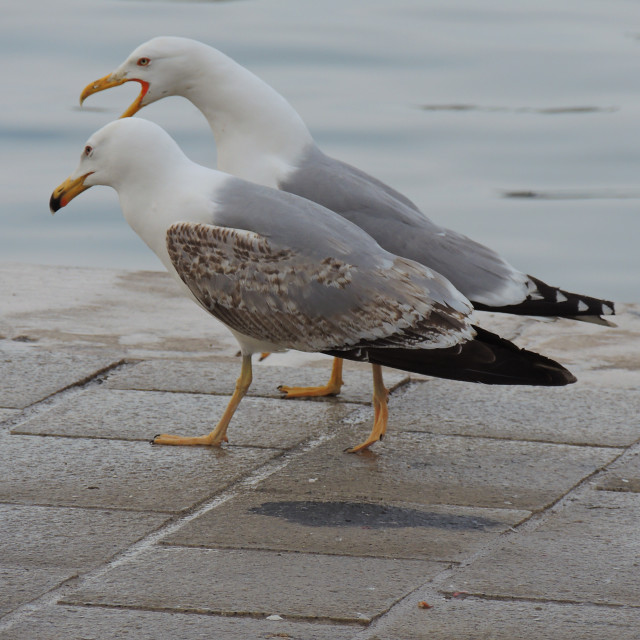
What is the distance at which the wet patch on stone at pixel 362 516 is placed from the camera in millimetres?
4559

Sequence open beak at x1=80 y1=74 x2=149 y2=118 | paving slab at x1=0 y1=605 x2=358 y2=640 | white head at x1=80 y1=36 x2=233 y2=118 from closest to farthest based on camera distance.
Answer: paving slab at x1=0 y1=605 x2=358 y2=640, white head at x1=80 y1=36 x2=233 y2=118, open beak at x1=80 y1=74 x2=149 y2=118

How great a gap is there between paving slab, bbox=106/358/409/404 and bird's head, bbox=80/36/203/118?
1.14 meters

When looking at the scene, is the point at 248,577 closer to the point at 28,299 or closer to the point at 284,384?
the point at 284,384

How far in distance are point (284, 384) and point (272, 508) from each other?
157 centimetres

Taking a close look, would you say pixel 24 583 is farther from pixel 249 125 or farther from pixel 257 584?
pixel 249 125

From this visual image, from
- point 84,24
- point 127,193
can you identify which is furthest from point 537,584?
point 84,24

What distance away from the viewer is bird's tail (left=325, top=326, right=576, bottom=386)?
517 centimetres

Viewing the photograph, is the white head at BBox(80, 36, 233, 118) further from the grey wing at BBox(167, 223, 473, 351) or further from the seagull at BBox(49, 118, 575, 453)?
the grey wing at BBox(167, 223, 473, 351)

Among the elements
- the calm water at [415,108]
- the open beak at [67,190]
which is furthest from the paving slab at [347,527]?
the calm water at [415,108]

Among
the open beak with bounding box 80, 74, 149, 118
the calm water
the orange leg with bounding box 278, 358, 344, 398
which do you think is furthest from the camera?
the calm water

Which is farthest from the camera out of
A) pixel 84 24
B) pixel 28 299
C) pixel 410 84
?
pixel 84 24

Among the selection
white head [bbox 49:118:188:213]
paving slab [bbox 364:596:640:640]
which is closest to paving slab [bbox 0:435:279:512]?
white head [bbox 49:118:188:213]

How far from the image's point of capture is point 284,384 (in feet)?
20.4

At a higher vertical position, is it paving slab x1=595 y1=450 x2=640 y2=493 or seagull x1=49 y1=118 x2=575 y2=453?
seagull x1=49 y1=118 x2=575 y2=453
